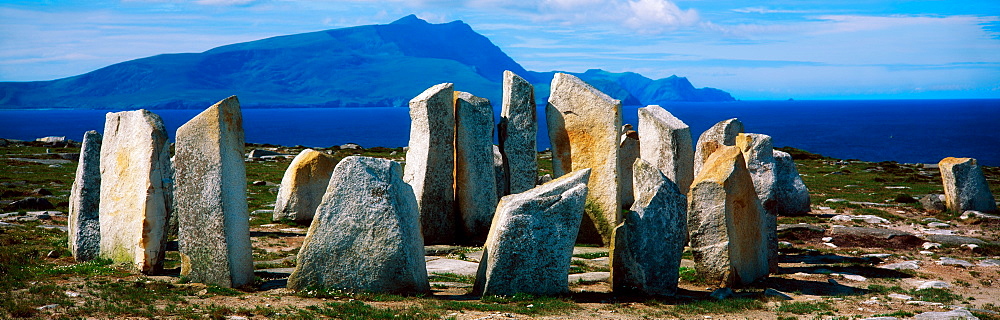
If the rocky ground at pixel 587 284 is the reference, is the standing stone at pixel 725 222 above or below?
above

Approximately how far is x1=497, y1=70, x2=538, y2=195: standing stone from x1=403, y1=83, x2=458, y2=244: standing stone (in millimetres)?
1486

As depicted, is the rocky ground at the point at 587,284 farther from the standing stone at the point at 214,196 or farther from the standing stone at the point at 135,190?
the standing stone at the point at 135,190

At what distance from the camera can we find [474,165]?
19453mm

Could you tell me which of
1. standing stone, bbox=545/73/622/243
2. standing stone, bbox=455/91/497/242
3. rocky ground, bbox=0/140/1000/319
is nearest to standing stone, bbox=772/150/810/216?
rocky ground, bbox=0/140/1000/319

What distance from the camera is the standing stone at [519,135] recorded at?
1991 centimetres

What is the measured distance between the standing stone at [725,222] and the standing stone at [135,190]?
9.85 m

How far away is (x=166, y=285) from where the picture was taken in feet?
42.7

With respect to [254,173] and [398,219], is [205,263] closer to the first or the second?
[398,219]

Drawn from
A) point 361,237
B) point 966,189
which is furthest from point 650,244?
point 966,189

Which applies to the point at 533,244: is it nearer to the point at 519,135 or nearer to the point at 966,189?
the point at 519,135

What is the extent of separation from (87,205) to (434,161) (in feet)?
25.0

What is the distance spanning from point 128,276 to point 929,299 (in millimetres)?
14189

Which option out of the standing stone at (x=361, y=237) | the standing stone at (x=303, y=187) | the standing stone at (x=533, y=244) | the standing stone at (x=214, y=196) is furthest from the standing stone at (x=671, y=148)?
the standing stone at (x=214, y=196)

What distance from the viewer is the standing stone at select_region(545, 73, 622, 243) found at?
19203mm
